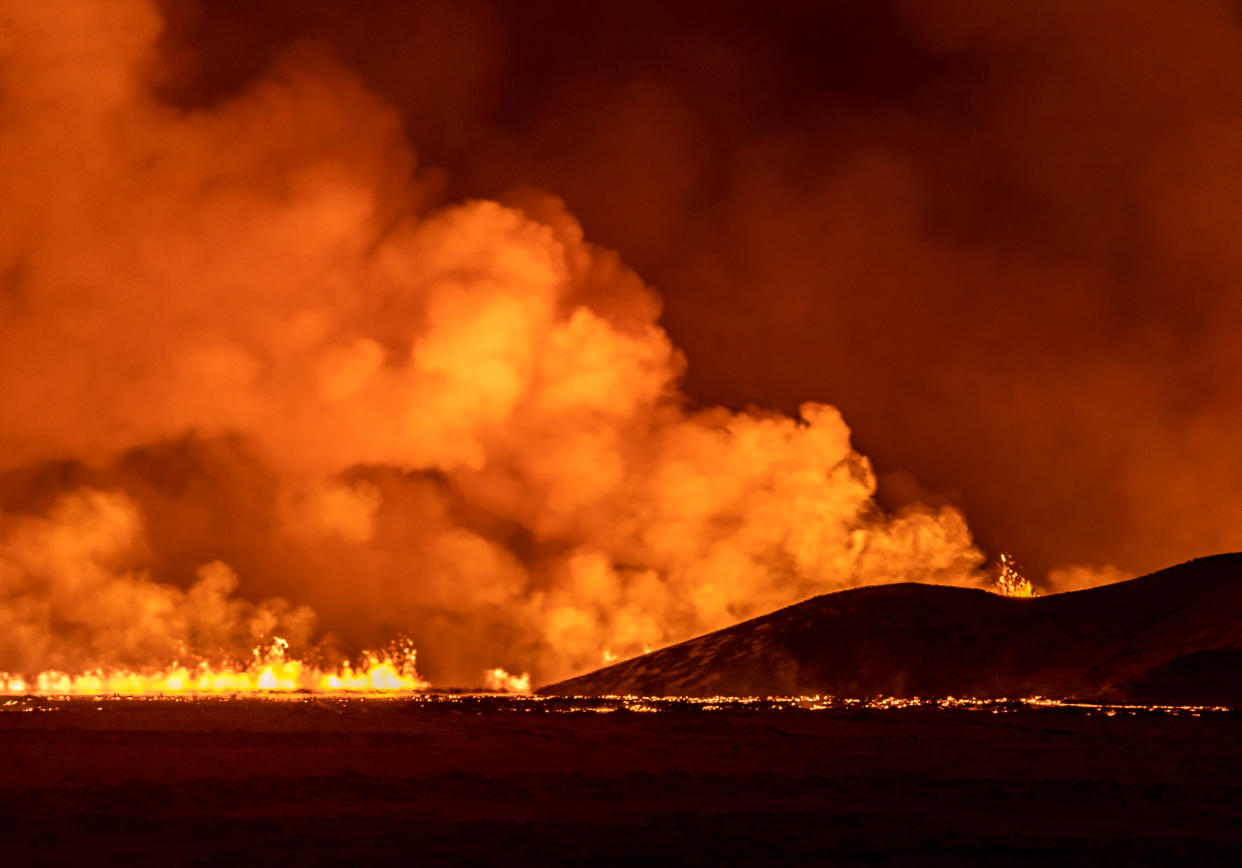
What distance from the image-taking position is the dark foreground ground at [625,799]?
34.0 metres

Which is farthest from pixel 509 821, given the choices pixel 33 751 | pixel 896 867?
pixel 33 751

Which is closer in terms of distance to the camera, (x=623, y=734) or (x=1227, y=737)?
(x=1227, y=737)

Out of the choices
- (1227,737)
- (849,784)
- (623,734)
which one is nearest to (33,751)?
(623,734)

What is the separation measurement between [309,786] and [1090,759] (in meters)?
40.9

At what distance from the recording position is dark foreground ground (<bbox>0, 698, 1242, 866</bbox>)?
34031 millimetres

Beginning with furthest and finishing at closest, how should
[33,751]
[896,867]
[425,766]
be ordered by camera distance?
[33,751] → [425,766] → [896,867]

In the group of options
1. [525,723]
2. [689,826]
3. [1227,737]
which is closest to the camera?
[689,826]

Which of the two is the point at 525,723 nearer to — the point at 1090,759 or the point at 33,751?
the point at 33,751

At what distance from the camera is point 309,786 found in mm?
51281

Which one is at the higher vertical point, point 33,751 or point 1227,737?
point 33,751

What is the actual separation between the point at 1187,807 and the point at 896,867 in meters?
17.9

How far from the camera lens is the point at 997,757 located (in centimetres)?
6888

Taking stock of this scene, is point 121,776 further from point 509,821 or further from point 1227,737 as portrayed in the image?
point 1227,737

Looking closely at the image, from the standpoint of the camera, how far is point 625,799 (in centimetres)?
4694
